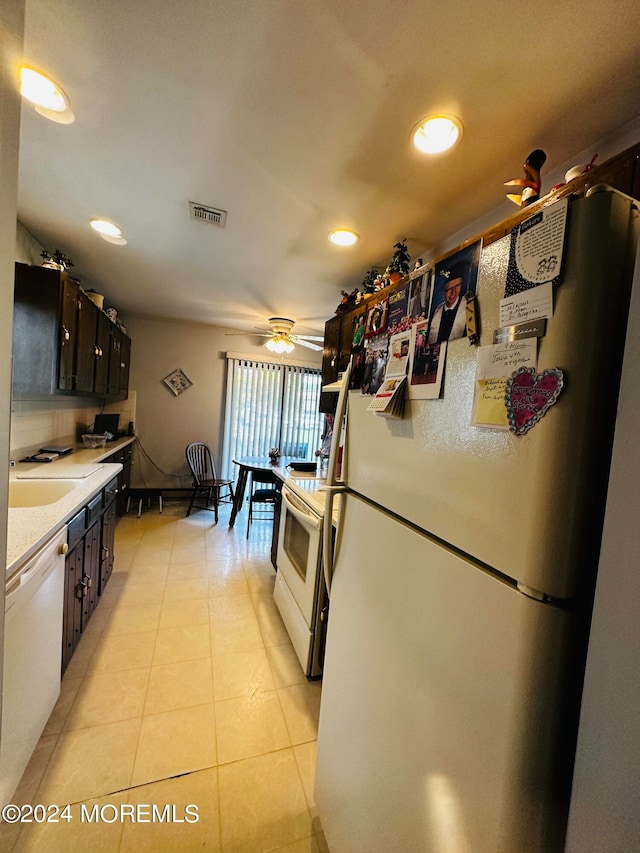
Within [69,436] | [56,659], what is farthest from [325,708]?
[69,436]

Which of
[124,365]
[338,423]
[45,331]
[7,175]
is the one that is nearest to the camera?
[7,175]

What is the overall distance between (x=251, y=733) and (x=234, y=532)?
2415 mm

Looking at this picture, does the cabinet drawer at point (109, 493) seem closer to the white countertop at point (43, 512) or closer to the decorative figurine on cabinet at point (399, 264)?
the white countertop at point (43, 512)

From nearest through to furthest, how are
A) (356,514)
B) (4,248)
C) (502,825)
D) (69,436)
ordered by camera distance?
(502,825) → (4,248) → (356,514) → (69,436)

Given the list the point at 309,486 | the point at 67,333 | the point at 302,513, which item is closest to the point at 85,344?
the point at 67,333

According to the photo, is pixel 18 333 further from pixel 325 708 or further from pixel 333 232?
pixel 325 708

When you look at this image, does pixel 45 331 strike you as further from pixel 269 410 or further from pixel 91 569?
pixel 269 410

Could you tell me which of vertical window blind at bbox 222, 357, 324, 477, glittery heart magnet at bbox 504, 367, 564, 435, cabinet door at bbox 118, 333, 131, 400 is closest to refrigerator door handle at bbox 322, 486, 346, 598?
glittery heart magnet at bbox 504, 367, 564, 435

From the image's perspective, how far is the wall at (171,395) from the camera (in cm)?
448

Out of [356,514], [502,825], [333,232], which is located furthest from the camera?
[333,232]

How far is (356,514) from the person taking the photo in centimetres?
100

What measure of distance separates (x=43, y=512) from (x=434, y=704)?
1.69 meters

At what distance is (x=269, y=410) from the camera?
4941 mm

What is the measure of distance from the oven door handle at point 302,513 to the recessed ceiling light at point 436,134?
166 centimetres
